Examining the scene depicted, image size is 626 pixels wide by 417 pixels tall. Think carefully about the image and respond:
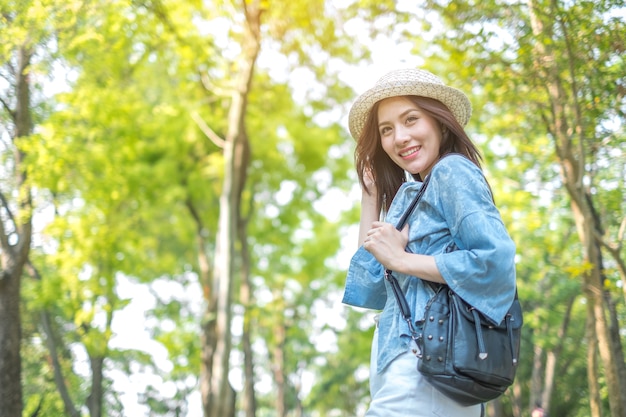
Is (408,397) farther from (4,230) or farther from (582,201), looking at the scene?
(4,230)

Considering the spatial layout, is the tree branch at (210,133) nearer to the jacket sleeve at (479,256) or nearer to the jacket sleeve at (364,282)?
the jacket sleeve at (364,282)

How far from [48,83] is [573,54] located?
4911 millimetres

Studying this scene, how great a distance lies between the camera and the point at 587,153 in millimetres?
6883

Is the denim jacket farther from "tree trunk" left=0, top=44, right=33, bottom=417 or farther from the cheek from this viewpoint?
"tree trunk" left=0, top=44, right=33, bottom=417

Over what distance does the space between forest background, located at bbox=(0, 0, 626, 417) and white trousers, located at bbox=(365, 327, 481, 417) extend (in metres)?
3.38

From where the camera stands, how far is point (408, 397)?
1855 mm

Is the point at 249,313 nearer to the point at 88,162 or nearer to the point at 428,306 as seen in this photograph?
the point at 88,162

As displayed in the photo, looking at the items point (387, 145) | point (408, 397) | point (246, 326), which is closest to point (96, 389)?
point (246, 326)

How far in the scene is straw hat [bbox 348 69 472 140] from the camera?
7.42 feet

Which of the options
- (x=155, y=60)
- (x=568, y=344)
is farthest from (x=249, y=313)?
(x=568, y=344)

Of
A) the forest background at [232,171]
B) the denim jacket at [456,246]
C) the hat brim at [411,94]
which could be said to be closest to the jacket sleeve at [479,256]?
the denim jacket at [456,246]

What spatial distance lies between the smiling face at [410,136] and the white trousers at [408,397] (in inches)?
26.0

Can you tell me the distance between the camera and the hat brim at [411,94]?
7.43 feet

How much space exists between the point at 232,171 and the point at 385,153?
9408mm
